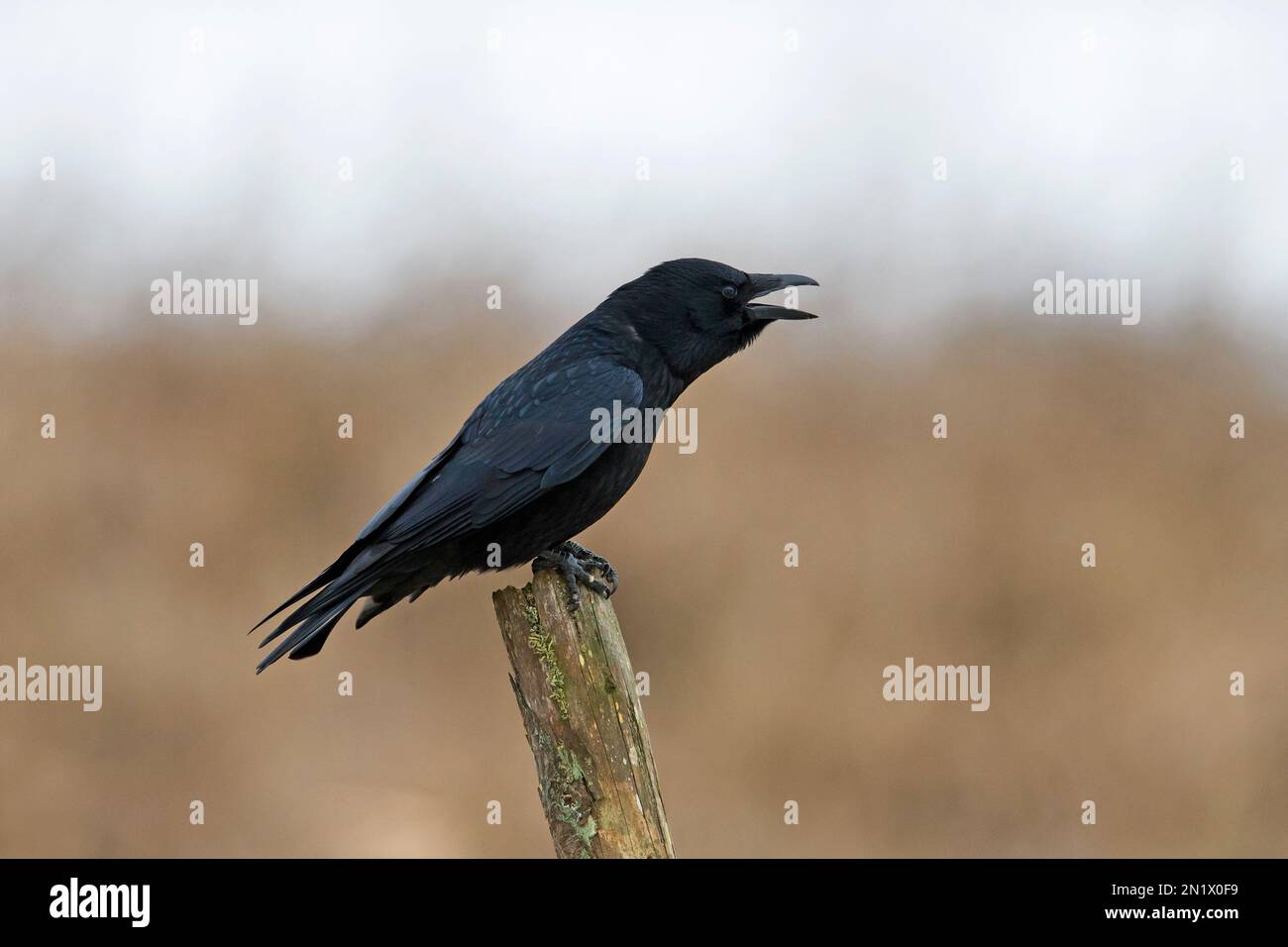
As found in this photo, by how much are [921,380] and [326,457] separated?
4.62 metres

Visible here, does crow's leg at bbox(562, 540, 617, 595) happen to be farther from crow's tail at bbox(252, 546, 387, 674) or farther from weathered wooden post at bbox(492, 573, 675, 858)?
weathered wooden post at bbox(492, 573, 675, 858)

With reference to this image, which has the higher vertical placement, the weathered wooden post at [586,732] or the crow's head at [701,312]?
the crow's head at [701,312]

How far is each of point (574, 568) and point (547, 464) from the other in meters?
0.56

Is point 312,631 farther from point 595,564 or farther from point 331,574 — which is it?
point 595,564

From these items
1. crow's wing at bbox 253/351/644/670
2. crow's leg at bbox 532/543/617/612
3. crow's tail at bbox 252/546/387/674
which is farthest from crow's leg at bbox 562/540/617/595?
crow's tail at bbox 252/546/387/674

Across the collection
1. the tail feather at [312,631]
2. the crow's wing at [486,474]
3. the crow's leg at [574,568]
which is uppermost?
the crow's wing at [486,474]

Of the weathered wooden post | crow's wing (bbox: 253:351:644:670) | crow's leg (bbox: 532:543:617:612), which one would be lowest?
the weathered wooden post

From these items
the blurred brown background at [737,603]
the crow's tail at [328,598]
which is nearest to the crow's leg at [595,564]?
the crow's tail at [328,598]

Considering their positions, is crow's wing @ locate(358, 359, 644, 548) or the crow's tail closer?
the crow's tail

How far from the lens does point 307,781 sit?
8.41 m

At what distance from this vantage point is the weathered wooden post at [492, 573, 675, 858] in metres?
3.74

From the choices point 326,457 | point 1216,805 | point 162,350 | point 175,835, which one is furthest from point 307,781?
point 1216,805

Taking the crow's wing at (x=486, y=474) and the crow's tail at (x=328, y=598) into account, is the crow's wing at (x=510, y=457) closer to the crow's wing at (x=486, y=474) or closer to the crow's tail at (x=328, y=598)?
the crow's wing at (x=486, y=474)

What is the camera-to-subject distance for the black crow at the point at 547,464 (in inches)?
192
